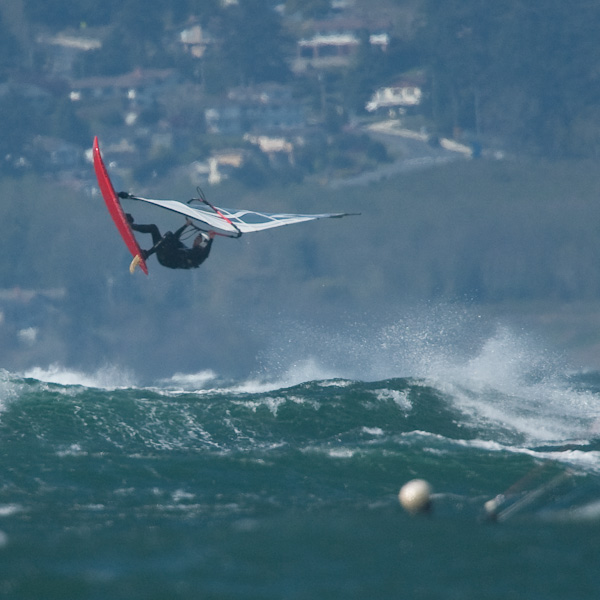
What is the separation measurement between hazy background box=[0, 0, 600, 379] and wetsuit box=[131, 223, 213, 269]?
50.5m

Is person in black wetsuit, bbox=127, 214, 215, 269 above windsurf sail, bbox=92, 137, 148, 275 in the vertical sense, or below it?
below

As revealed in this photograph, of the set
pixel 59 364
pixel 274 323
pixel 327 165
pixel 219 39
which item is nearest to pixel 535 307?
pixel 274 323

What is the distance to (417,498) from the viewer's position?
16.6 meters

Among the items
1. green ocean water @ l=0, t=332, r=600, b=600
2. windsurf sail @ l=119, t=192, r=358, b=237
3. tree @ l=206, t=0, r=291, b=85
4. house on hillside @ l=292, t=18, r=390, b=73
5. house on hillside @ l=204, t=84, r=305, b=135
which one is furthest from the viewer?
tree @ l=206, t=0, r=291, b=85

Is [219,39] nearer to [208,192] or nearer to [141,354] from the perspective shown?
[208,192]

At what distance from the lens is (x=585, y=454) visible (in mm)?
21875

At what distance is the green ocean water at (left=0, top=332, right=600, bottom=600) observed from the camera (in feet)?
47.0

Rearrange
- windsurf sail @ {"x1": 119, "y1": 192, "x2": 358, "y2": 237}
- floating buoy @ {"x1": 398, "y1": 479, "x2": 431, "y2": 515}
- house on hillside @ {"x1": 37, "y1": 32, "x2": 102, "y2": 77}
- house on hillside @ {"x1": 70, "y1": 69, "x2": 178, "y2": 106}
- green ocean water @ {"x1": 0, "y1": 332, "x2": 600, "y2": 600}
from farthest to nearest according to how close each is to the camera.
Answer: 1. house on hillside @ {"x1": 37, "y1": 32, "x2": 102, "y2": 77}
2. house on hillside @ {"x1": 70, "y1": 69, "x2": 178, "y2": 106}
3. windsurf sail @ {"x1": 119, "y1": 192, "x2": 358, "y2": 237}
4. floating buoy @ {"x1": 398, "y1": 479, "x2": 431, "y2": 515}
5. green ocean water @ {"x1": 0, "y1": 332, "x2": 600, "y2": 600}

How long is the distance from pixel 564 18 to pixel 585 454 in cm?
8453

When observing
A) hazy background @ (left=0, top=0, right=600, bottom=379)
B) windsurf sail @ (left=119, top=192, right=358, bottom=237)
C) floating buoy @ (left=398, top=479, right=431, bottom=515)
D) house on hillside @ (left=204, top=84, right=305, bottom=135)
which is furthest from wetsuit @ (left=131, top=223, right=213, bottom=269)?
house on hillside @ (left=204, top=84, right=305, bottom=135)

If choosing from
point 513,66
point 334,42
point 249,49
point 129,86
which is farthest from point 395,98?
point 129,86

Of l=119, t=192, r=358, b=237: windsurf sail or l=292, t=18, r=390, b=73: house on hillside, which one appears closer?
l=119, t=192, r=358, b=237: windsurf sail

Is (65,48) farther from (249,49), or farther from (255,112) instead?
(255,112)

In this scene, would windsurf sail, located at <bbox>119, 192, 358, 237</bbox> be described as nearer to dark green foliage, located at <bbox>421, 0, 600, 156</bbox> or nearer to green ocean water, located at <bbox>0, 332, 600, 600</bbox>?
green ocean water, located at <bbox>0, 332, 600, 600</bbox>
